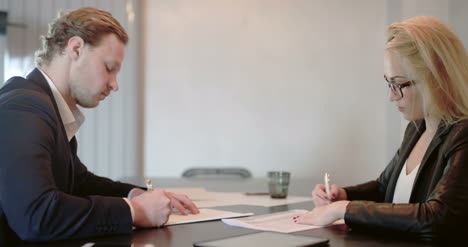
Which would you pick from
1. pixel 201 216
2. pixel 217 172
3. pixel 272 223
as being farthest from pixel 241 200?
pixel 217 172

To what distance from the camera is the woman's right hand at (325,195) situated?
1.77 meters

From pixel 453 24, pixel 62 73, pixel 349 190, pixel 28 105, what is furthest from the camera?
pixel 453 24

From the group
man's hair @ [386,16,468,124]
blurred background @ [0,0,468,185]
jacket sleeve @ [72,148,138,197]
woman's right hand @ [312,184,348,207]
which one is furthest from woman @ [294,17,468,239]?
blurred background @ [0,0,468,185]

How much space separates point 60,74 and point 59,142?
285 mm

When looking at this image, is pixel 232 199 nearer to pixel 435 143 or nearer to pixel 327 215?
pixel 327 215

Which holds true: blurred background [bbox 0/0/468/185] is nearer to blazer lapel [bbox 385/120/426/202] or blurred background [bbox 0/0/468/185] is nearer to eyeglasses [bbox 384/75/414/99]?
blazer lapel [bbox 385/120/426/202]

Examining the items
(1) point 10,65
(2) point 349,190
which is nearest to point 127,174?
(1) point 10,65

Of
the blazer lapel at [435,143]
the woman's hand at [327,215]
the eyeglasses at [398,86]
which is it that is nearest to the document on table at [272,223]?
the woman's hand at [327,215]

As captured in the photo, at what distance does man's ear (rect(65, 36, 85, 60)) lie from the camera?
1.49 metres

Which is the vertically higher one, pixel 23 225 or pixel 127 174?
pixel 23 225

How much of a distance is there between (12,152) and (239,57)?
2.87 metres

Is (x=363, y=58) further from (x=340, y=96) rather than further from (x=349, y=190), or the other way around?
(x=349, y=190)

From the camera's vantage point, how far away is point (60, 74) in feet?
4.92

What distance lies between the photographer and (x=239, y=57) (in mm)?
3904
